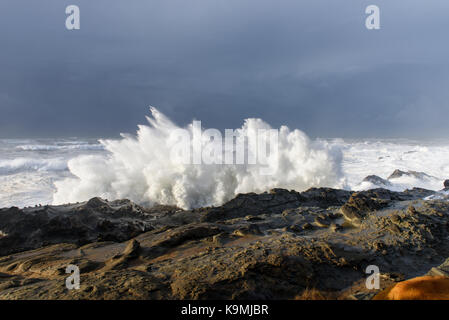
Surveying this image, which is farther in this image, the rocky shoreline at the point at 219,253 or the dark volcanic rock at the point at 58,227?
the dark volcanic rock at the point at 58,227

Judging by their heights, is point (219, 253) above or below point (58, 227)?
above

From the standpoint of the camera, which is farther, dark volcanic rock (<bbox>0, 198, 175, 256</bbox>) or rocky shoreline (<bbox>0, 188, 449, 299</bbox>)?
dark volcanic rock (<bbox>0, 198, 175, 256</bbox>)

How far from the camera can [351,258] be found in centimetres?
455

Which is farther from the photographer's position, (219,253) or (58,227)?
(58,227)

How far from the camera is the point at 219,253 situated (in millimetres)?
4738

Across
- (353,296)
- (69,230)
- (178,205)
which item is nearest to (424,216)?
(353,296)

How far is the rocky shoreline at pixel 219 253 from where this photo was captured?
3.61 metres

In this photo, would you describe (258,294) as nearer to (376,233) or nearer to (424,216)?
(376,233)

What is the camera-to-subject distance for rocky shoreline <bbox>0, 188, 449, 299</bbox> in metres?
3.61
